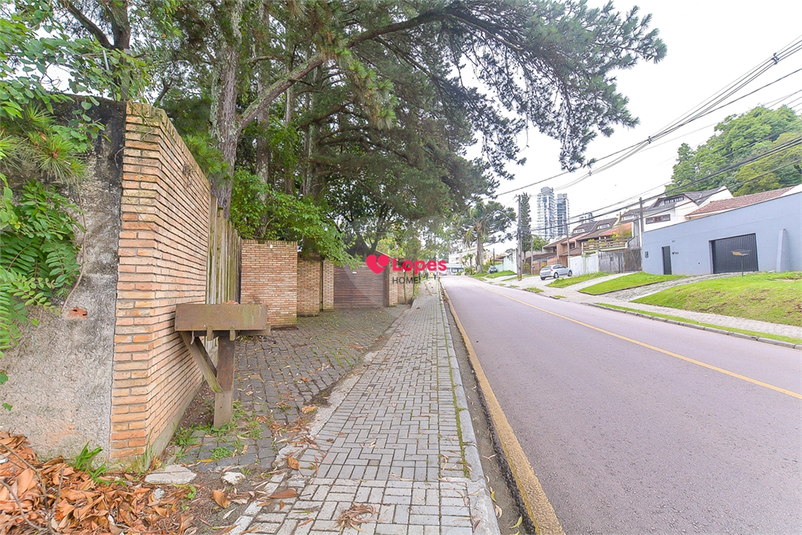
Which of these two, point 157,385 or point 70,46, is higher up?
point 70,46

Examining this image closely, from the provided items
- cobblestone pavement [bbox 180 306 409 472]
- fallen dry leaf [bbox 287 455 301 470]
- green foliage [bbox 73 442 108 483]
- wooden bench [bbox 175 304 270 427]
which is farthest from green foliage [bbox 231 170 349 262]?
fallen dry leaf [bbox 287 455 301 470]

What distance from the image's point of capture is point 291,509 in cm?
241

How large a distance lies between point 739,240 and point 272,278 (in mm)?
23453

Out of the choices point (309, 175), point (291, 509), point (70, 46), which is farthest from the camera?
point (309, 175)

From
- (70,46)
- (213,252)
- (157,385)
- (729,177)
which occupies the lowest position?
(157,385)

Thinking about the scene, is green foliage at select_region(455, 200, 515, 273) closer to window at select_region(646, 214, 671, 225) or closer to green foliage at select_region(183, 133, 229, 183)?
window at select_region(646, 214, 671, 225)

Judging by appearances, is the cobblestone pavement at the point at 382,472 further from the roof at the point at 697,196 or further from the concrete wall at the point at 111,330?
the roof at the point at 697,196

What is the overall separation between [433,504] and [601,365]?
5012mm

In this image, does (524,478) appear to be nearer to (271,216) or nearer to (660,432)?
(660,432)

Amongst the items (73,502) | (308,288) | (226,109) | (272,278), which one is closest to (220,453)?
(73,502)

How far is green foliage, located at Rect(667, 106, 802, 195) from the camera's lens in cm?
3378

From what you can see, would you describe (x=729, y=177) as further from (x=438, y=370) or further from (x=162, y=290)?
(x=162, y=290)

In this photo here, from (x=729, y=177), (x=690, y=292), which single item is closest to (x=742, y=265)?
(x=690, y=292)

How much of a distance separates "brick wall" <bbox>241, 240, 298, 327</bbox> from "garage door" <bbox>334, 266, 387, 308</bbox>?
5.90m
